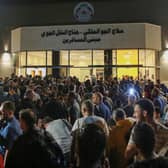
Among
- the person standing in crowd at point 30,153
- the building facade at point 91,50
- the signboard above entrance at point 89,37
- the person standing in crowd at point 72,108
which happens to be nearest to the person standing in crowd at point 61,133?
Result: the person standing in crowd at point 30,153

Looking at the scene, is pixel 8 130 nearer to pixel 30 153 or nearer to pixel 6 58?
pixel 30 153

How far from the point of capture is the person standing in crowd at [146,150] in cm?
395

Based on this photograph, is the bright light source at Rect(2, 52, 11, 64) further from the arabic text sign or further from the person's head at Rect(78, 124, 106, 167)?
the person's head at Rect(78, 124, 106, 167)

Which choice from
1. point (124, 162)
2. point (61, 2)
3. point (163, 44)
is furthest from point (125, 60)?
point (124, 162)

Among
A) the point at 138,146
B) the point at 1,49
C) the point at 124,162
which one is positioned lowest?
the point at 124,162

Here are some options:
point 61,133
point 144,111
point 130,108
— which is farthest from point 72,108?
point 144,111

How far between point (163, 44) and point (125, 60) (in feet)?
12.2

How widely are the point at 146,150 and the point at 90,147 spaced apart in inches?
19.4

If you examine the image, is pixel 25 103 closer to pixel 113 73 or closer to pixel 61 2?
pixel 113 73

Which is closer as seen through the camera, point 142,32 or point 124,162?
point 124,162

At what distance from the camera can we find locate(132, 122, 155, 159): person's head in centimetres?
414

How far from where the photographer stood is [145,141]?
13.8 ft

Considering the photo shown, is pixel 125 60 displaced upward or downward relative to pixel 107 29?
downward

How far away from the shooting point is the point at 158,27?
3775cm
